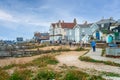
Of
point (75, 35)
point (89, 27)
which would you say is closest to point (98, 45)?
point (89, 27)

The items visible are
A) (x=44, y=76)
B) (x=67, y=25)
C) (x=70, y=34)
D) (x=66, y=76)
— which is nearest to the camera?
(x=66, y=76)

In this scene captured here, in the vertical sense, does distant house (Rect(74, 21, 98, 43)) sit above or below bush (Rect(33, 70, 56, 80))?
above

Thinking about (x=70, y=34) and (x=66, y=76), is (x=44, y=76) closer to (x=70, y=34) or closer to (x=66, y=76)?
(x=66, y=76)

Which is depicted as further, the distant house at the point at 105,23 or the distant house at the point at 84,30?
the distant house at the point at 84,30

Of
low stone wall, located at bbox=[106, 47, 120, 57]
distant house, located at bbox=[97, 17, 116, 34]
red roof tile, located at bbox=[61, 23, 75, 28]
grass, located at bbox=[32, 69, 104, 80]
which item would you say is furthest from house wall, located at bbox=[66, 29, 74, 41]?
grass, located at bbox=[32, 69, 104, 80]

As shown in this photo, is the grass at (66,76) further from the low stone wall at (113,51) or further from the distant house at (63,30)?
the distant house at (63,30)

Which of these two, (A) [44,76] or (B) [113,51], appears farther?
(B) [113,51]

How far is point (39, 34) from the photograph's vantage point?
13362 cm

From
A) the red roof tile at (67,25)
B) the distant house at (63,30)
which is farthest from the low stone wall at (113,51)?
the red roof tile at (67,25)

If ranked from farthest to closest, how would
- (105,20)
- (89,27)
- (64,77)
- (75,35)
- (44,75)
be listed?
(75,35)
(89,27)
(105,20)
(44,75)
(64,77)

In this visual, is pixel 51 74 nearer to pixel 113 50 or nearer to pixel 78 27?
pixel 113 50

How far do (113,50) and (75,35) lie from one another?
67.9 metres

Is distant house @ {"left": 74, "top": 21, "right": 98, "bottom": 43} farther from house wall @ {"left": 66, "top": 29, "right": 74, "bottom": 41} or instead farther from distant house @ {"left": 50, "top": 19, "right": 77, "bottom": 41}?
distant house @ {"left": 50, "top": 19, "right": 77, "bottom": 41}

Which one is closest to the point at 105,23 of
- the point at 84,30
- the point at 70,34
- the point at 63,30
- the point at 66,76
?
the point at 84,30
